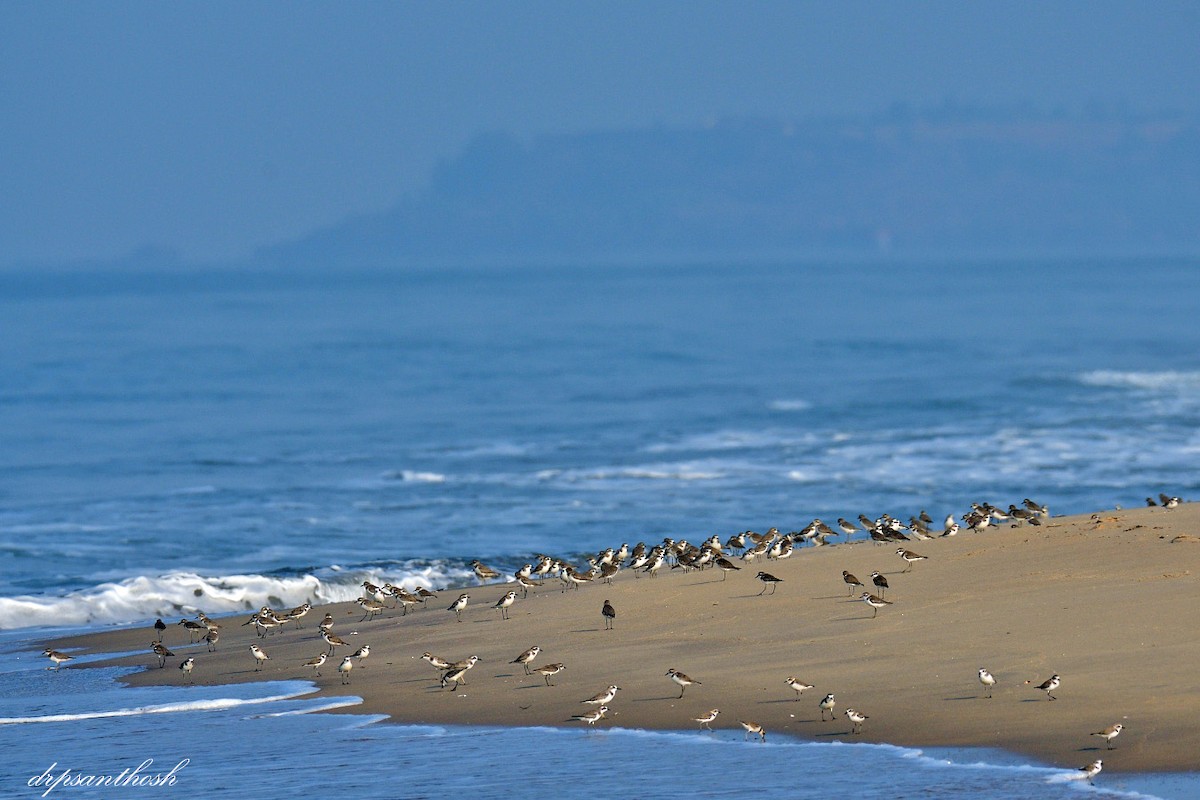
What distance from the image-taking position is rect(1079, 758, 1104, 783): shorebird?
34.7ft

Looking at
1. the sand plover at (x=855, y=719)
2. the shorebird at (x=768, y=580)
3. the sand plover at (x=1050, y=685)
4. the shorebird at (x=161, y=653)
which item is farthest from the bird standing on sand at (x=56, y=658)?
the sand plover at (x=1050, y=685)

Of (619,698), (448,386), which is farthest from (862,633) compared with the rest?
(448,386)

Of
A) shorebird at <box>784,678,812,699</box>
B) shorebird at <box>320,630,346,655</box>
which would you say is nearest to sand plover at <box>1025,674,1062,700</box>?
shorebird at <box>784,678,812,699</box>

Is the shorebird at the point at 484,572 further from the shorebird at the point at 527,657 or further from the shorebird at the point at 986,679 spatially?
the shorebird at the point at 986,679

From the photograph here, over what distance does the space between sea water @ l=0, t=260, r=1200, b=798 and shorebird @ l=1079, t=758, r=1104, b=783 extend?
0.50ft

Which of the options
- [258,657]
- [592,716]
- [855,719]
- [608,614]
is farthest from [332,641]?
[855,719]

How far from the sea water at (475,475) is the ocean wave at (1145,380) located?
0.20 meters

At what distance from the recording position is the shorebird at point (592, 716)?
12875mm

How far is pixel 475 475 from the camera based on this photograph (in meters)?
34.4

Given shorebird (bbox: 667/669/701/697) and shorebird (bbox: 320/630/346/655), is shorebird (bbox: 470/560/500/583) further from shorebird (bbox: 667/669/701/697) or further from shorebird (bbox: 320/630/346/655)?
shorebird (bbox: 667/669/701/697)

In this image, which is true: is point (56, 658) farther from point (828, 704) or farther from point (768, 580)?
point (828, 704)

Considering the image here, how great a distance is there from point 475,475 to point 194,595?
507 inches

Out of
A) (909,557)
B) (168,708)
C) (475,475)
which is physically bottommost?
(168,708)

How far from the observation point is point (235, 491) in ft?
107
